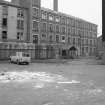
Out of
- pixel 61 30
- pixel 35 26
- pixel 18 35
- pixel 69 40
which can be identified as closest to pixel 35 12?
pixel 35 26

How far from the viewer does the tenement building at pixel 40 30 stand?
3731 cm

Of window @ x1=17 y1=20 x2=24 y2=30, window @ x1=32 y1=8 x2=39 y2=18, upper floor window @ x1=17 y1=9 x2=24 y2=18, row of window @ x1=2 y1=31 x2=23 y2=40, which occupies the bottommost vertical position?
row of window @ x1=2 y1=31 x2=23 y2=40

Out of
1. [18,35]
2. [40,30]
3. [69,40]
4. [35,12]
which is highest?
[35,12]

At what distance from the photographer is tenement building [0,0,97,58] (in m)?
37.3

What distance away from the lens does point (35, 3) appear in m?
43.3

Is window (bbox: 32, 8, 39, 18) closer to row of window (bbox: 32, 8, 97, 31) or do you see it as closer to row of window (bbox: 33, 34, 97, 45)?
row of window (bbox: 32, 8, 97, 31)

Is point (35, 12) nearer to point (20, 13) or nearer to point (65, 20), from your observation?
point (20, 13)

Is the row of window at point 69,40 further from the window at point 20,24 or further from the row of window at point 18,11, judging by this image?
the row of window at point 18,11

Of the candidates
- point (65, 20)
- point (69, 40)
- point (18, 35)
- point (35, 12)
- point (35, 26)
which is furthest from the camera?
point (69, 40)

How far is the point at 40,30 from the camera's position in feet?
154

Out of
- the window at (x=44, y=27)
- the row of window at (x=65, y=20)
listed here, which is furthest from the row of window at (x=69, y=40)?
the row of window at (x=65, y=20)

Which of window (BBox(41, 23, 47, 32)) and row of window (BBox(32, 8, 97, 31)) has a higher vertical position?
row of window (BBox(32, 8, 97, 31))

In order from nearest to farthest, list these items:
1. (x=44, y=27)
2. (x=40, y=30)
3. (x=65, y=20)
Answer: (x=40, y=30) < (x=44, y=27) < (x=65, y=20)

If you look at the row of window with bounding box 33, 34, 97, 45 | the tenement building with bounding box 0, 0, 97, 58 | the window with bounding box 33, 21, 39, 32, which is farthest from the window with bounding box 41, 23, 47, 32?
the window with bounding box 33, 21, 39, 32
